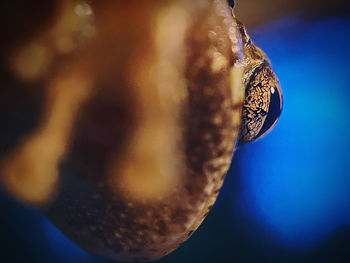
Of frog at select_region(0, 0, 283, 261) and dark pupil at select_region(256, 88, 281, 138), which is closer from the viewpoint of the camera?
frog at select_region(0, 0, 283, 261)

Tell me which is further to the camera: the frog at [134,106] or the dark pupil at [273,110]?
the dark pupil at [273,110]

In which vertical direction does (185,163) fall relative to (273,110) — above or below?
below

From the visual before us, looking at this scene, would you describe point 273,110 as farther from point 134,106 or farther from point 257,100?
point 134,106

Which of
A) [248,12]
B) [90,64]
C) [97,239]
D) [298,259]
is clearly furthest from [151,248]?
[298,259]

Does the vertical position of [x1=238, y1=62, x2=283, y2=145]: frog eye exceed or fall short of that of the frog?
it exceeds it

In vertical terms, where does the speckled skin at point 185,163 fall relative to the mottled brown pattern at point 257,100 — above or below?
below

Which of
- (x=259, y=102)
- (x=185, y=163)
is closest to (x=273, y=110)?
(x=259, y=102)
